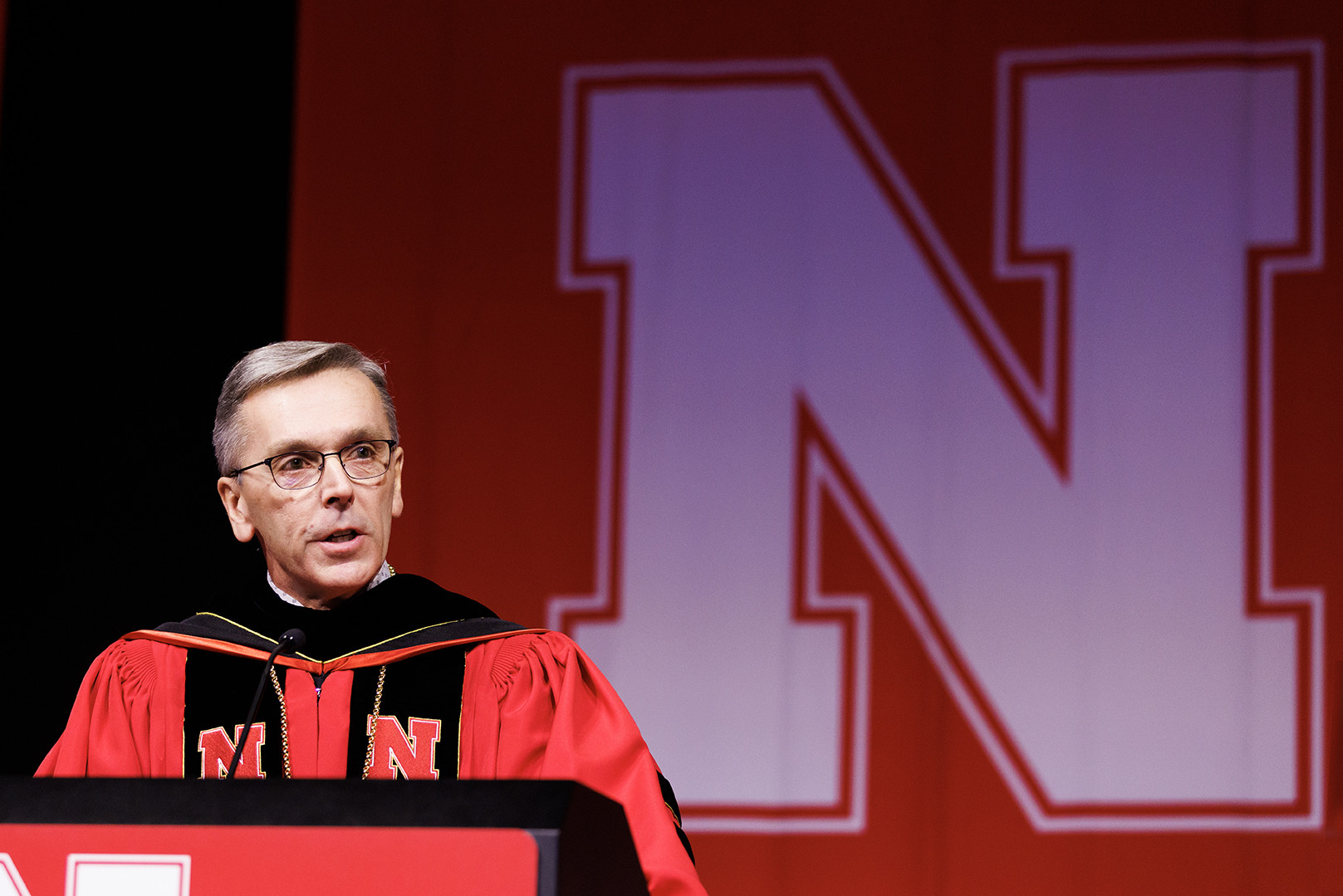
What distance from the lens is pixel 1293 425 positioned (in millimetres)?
3814

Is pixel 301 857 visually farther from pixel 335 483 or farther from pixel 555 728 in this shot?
pixel 335 483

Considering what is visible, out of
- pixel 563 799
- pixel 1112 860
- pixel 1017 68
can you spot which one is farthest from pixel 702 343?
pixel 563 799

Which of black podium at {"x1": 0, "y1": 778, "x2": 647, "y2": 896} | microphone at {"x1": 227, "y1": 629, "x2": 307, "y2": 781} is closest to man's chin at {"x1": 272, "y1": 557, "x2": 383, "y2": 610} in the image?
microphone at {"x1": 227, "y1": 629, "x2": 307, "y2": 781}

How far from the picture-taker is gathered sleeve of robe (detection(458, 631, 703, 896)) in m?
2.09

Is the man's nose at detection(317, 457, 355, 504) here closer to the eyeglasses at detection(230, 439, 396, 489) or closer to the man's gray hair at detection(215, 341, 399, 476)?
the eyeglasses at detection(230, 439, 396, 489)

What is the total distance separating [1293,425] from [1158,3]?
1099 millimetres

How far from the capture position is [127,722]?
2291 millimetres

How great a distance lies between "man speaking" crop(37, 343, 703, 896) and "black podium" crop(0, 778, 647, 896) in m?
0.83

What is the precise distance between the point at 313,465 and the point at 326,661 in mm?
278

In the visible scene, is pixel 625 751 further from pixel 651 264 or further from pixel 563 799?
pixel 651 264

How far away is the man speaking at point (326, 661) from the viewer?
2.22 m

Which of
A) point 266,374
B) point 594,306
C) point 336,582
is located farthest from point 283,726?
point 594,306

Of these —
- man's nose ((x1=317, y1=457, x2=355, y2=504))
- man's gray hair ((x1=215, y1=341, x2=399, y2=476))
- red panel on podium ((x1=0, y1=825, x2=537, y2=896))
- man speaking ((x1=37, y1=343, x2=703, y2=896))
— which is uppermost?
man's gray hair ((x1=215, y1=341, x2=399, y2=476))

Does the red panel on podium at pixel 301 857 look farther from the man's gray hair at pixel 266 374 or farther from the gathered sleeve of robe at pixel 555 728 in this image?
the man's gray hair at pixel 266 374
